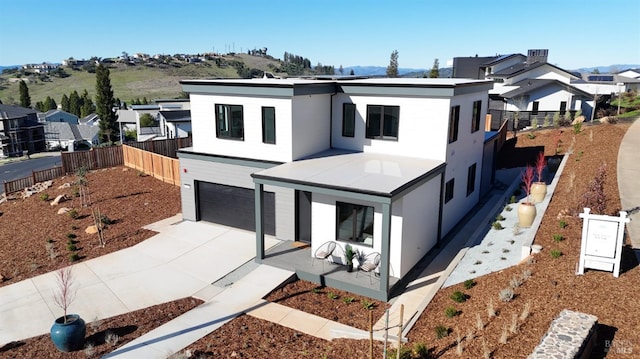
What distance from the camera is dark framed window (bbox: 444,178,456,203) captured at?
16.2m

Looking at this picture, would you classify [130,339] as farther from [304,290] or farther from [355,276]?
[355,276]

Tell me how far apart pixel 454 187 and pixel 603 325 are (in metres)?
8.95

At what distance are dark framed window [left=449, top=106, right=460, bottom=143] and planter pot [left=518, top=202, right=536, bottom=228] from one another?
343 centimetres


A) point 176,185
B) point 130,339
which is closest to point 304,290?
point 130,339

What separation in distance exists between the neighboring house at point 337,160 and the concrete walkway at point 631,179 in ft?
18.3

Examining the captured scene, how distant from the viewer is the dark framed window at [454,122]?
616 inches

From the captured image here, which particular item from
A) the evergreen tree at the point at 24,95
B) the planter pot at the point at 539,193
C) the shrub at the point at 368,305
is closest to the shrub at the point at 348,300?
the shrub at the point at 368,305

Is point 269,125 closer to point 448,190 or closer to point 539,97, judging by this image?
point 448,190

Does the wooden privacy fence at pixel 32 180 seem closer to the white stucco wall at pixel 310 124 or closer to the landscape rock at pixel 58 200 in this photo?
the landscape rock at pixel 58 200

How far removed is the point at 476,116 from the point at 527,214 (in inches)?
207

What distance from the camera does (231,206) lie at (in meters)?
17.5

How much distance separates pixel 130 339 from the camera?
33.4 ft

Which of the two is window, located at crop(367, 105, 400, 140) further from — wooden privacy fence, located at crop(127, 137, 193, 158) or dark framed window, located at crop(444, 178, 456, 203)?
wooden privacy fence, located at crop(127, 137, 193, 158)

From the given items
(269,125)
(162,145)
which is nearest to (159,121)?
(162,145)
